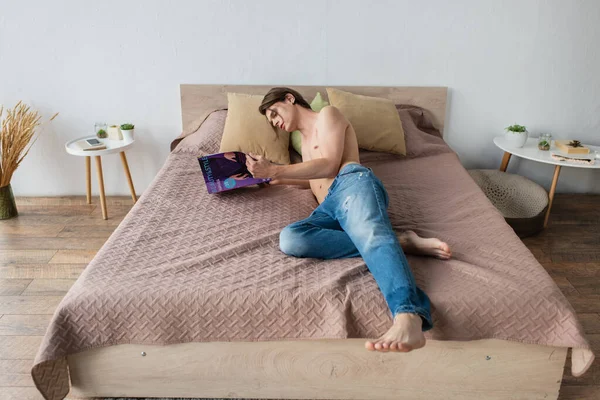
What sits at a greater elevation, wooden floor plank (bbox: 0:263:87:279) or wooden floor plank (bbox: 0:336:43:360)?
wooden floor plank (bbox: 0:263:87:279)

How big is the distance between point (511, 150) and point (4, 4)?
286 cm

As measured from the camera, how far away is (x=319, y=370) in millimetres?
1768

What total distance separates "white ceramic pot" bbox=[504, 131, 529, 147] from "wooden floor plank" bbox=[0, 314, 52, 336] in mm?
2461

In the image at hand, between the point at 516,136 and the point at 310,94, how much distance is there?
116cm

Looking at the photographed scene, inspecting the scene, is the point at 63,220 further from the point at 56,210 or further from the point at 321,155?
the point at 321,155

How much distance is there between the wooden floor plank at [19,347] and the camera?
2.05 metres

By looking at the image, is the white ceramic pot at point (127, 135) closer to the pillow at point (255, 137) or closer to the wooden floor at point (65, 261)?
the wooden floor at point (65, 261)

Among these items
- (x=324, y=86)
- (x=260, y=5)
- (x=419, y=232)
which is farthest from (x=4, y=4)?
(x=419, y=232)

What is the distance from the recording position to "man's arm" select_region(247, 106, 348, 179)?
2162 mm

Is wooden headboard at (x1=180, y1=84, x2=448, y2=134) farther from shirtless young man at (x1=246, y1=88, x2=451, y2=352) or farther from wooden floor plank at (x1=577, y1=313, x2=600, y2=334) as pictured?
wooden floor plank at (x1=577, y1=313, x2=600, y2=334)

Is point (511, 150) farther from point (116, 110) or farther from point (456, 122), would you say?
point (116, 110)

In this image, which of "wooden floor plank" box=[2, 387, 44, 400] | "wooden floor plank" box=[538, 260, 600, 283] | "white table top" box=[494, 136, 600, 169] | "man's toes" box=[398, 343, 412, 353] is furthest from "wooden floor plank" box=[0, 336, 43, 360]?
"white table top" box=[494, 136, 600, 169]

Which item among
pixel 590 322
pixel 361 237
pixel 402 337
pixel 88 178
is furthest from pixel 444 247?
pixel 88 178

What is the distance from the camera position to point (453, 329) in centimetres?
168
